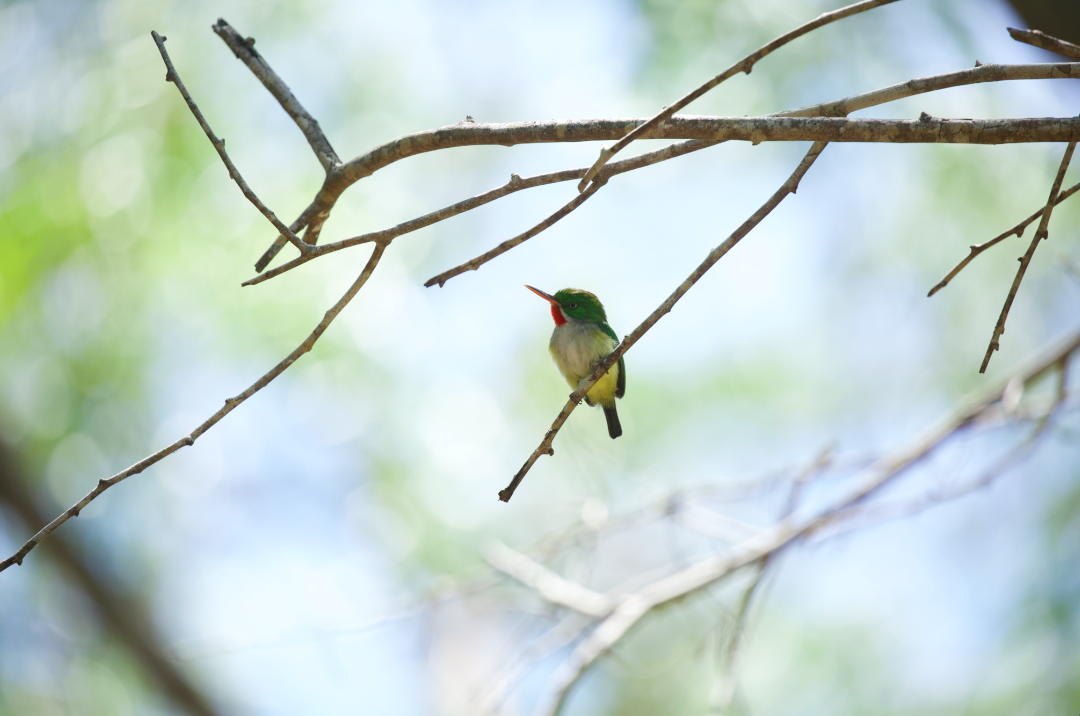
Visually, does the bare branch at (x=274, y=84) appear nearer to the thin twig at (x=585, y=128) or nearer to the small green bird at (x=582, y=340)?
the thin twig at (x=585, y=128)

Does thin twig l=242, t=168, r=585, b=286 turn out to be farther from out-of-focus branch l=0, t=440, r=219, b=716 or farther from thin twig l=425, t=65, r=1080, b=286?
out-of-focus branch l=0, t=440, r=219, b=716

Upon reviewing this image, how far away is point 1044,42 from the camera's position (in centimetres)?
162

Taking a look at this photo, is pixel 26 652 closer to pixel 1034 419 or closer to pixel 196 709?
pixel 196 709

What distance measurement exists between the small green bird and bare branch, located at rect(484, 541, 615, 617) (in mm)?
838

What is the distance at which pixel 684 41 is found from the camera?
5836 millimetres

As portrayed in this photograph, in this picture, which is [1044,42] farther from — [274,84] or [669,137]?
[274,84]

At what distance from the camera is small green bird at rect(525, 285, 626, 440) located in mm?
3520

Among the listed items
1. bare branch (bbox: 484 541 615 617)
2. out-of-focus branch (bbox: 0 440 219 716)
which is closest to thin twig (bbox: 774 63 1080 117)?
bare branch (bbox: 484 541 615 617)

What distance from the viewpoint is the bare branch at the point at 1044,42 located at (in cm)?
161

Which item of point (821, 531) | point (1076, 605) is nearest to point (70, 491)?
point (821, 531)

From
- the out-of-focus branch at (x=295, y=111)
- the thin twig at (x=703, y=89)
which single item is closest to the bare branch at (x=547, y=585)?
the out-of-focus branch at (x=295, y=111)

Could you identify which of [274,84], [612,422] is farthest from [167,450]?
[612,422]

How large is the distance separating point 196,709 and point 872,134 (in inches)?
212

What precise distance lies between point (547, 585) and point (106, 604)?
10.7 ft
